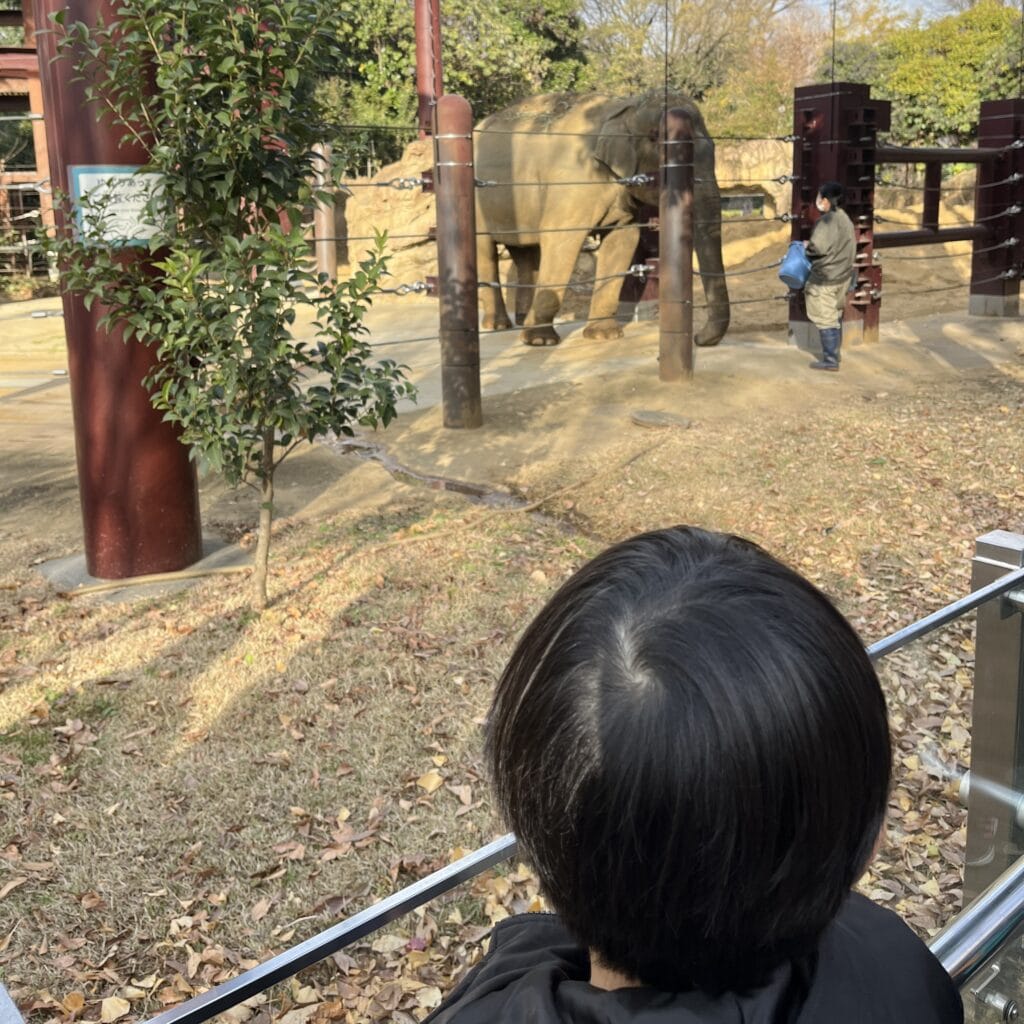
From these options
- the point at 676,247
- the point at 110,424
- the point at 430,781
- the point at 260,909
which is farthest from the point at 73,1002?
the point at 676,247

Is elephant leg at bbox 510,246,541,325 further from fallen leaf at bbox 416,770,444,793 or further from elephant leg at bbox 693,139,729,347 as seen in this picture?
fallen leaf at bbox 416,770,444,793

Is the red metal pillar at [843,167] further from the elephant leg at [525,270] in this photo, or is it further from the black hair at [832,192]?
the elephant leg at [525,270]

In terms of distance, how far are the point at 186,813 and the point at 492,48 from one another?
17814 mm

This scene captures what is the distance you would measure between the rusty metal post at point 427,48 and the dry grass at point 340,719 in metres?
11.5

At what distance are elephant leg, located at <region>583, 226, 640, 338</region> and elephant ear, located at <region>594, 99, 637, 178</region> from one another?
489 mm

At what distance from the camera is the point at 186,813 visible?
3188 millimetres

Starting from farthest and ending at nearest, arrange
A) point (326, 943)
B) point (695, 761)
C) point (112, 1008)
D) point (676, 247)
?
1. point (676, 247)
2. point (112, 1008)
3. point (326, 943)
4. point (695, 761)

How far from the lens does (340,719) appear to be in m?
3.66

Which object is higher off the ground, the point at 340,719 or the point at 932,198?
the point at 932,198

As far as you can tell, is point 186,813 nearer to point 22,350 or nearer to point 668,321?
A: point 668,321

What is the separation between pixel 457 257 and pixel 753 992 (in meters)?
6.10

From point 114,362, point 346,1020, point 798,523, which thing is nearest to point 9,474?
point 114,362

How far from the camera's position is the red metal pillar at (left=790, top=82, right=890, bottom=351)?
943cm

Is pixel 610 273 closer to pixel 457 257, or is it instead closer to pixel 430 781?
pixel 457 257
